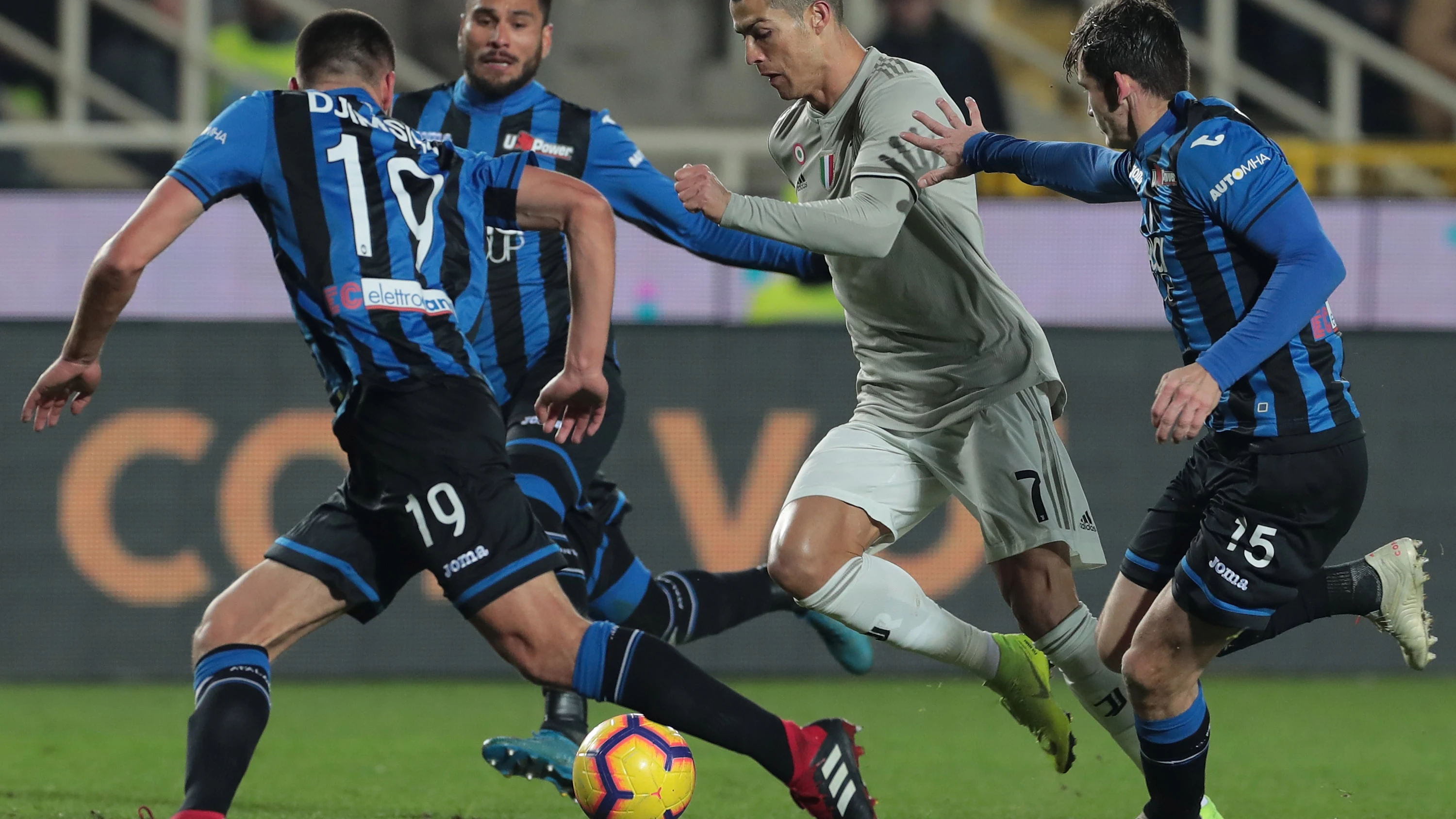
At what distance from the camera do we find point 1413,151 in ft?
33.8

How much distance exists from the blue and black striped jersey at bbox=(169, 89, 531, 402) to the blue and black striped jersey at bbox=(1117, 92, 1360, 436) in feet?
5.16

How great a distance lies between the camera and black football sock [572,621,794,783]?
3666 millimetres

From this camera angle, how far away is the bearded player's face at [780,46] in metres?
4.20

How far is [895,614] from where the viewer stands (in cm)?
424

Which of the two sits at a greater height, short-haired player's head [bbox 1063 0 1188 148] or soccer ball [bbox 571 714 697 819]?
short-haired player's head [bbox 1063 0 1188 148]

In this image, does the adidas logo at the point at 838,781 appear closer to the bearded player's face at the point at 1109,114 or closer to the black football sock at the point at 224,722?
the black football sock at the point at 224,722

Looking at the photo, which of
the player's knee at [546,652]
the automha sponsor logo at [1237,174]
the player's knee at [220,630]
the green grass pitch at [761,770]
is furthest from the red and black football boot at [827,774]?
the automha sponsor logo at [1237,174]

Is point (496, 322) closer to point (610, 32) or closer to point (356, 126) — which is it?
point (356, 126)

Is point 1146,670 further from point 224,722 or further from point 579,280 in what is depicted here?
point 224,722

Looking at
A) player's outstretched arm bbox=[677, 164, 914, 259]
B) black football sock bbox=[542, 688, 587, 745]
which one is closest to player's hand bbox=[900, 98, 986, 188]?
player's outstretched arm bbox=[677, 164, 914, 259]

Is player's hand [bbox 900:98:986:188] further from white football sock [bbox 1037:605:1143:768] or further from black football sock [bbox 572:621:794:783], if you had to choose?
black football sock [bbox 572:621:794:783]

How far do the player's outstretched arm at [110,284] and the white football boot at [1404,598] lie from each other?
303cm

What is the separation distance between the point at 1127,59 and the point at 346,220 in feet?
5.67

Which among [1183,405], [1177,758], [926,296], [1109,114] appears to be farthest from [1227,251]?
[1177,758]
